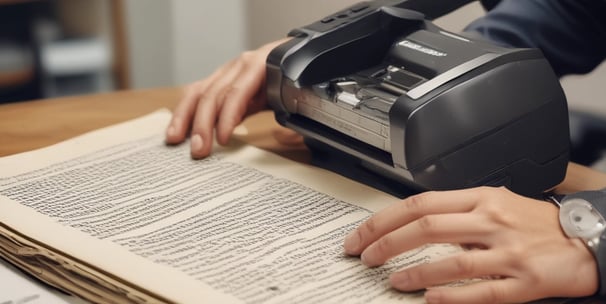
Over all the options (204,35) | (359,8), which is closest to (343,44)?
(359,8)

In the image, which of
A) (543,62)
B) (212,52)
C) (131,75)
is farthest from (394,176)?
(131,75)

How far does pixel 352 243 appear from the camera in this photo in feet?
2.10

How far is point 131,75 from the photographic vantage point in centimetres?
254

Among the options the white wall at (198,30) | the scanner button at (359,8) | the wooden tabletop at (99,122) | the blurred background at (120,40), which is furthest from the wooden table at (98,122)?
→ the blurred background at (120,40)

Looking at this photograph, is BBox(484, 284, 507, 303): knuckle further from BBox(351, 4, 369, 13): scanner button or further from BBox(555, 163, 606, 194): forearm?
BBox(351, 4, 369, 13): scanner button

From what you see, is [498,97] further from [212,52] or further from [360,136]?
[212,52]

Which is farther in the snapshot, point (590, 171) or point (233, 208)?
point (590, 171)

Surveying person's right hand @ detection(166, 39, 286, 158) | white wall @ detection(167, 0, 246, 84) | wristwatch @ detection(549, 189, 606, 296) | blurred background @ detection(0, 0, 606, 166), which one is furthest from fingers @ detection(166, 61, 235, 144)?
white wall @ detection(167, 0, 246, 84)

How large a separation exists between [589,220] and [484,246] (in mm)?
77

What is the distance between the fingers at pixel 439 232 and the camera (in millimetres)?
604

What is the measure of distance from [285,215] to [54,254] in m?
0.18

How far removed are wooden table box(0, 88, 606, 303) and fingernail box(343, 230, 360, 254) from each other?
0.23 metres

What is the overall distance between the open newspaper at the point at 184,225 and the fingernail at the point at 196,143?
0.01 metres

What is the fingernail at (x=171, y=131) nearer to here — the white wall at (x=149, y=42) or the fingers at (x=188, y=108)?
the fingers at (x=188, y=108)
